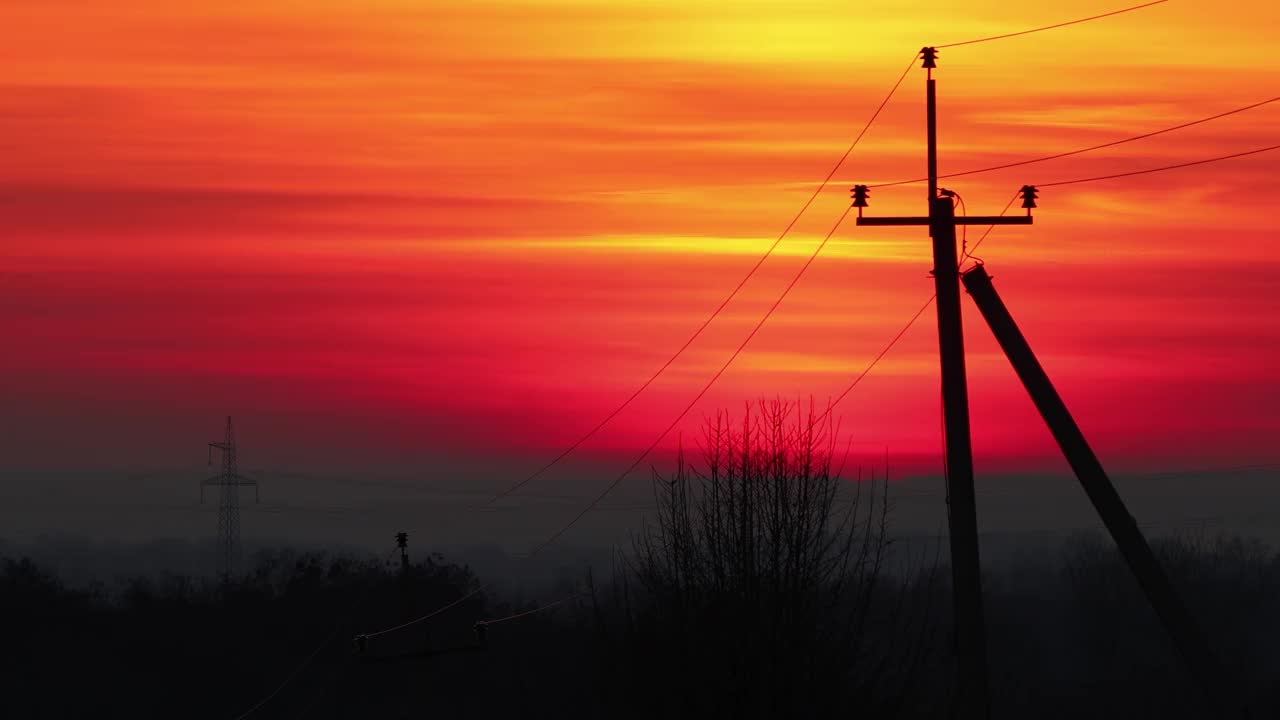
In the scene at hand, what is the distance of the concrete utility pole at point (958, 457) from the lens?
1057 inches

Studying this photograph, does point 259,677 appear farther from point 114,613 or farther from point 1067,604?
point 1067,604

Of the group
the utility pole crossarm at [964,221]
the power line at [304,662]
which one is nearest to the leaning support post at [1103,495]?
the utility pole crossarm at [964,221]

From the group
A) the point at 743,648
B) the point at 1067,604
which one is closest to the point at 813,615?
the point at 743,648

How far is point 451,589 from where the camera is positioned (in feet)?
304

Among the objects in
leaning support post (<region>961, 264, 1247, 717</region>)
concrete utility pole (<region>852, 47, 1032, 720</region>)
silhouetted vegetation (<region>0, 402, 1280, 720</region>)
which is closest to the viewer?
concrete utility pole (<region>852, 47, 1032, 720</region>)

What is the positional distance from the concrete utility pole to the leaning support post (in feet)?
7.95

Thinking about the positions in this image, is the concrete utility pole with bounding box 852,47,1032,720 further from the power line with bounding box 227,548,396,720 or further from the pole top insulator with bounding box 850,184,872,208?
the power line with bounding box 227,548,396,720

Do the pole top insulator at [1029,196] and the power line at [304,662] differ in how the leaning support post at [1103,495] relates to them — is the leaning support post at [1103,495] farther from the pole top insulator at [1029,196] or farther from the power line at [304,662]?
the power line at [304,662]

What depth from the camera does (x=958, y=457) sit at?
27.1m

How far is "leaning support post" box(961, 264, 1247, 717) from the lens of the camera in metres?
30.0

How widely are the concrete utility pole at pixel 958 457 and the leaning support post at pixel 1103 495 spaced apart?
7.95ft

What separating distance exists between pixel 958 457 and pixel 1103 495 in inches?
158

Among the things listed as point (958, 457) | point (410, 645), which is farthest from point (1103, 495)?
point (410, 645)

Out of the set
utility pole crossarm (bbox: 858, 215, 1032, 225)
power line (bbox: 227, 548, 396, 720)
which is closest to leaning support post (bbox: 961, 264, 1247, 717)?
utility pole crossarm (bbox: 858, 215, 1032, 225)
